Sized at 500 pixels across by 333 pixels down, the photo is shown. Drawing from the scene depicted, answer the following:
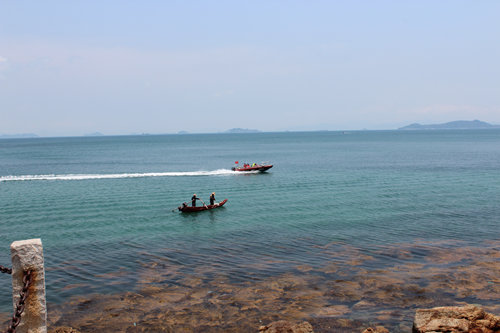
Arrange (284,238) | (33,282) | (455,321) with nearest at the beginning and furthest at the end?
(33,282)
(455,321)
(284,238)

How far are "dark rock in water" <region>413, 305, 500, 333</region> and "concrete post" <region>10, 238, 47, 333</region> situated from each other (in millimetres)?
10019

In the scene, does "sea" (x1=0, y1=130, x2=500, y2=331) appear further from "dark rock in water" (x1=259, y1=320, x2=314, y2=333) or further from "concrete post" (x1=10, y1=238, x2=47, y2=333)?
"concrete post" (x1=10, y1=238, x2=47, y2=333)

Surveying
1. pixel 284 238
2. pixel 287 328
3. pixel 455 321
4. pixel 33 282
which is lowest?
pixel 284 238

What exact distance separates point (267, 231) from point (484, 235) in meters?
13.3

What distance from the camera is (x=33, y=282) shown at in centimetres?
560

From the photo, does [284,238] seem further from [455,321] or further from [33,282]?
[33,282]

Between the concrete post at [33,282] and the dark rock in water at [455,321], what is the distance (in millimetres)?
10019

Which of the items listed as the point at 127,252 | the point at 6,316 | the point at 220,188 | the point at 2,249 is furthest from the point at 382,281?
the point at 220,188

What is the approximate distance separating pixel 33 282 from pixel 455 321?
432 inches

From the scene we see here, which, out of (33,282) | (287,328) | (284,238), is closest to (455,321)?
(287,328)

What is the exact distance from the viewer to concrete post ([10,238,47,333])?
5.42m

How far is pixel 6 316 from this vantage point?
1488 centimetres

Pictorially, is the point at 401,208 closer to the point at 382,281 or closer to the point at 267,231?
the point at 267,231

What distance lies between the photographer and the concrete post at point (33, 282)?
17.8 feet
